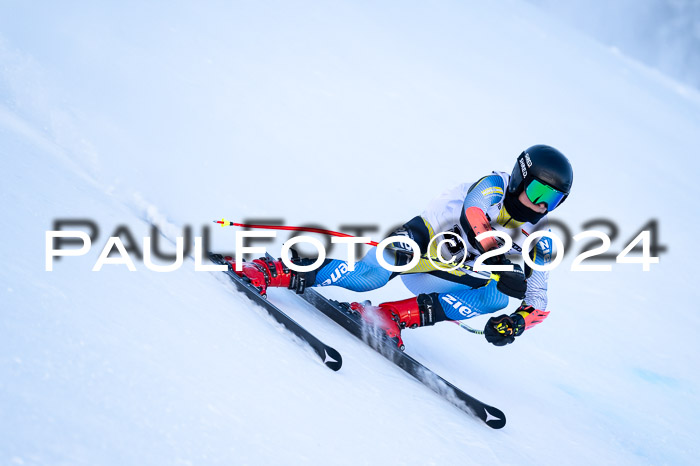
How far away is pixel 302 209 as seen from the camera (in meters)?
5.03

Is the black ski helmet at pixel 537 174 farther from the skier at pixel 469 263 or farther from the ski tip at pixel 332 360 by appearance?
the ski tip at pixel 332 360

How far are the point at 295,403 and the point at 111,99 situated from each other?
436cm

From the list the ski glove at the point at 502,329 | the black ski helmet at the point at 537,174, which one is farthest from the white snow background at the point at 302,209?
the black ski helmet at the point at 537,174

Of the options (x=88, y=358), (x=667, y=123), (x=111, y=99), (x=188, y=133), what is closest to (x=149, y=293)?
(x=88, y=358)

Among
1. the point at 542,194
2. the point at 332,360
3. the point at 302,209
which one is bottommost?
the point at 332,360

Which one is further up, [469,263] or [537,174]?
[537,174]

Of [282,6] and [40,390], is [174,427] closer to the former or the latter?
[40,390]

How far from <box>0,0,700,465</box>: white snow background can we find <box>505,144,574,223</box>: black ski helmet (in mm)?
935

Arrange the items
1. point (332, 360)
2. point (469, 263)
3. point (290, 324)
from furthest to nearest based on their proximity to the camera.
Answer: point (469, 263) → point (290, 324) → point (332, 360)

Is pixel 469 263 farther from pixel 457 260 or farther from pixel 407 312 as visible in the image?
pixel 407 312

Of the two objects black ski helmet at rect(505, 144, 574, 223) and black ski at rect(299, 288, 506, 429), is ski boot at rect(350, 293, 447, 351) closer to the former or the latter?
black ski at rect(299, 288, 506, 429)

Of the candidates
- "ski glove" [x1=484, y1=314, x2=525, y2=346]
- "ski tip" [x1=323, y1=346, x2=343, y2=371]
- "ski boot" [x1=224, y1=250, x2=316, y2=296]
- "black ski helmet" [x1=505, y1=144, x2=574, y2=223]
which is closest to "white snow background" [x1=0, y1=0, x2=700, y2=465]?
"ski tip" [x1=323, y1=346, x2=343, y2=371]

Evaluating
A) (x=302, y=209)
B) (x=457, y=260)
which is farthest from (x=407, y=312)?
(x=302, y=209)

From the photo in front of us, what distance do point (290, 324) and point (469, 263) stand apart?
1.18m
